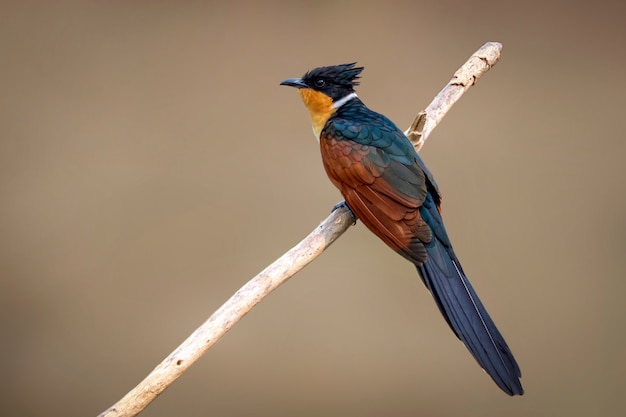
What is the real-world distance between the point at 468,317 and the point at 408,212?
0.72 ft

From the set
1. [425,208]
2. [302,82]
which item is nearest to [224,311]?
[425,208]

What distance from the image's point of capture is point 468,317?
47.6 inches

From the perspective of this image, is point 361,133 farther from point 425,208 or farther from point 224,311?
point 224,311

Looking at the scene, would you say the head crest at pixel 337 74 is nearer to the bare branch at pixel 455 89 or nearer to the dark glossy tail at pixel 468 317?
the bare branch at pixel 455 89

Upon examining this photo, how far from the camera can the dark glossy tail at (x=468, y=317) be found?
3.79 feet

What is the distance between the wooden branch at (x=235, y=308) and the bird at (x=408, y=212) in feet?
0.20

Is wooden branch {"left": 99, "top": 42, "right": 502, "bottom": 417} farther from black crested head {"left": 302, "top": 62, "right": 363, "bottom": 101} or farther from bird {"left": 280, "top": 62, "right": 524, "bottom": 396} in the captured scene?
black crested head {"left": 302, "top": 62, "right": 363, "bottom": 101}

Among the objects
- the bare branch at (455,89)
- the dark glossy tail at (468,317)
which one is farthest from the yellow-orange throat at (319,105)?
the dark glossy tail at (468,317)

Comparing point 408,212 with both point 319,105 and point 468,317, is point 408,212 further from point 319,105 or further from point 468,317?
point 319,105

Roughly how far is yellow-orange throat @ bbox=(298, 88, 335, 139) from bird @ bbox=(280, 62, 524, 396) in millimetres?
77

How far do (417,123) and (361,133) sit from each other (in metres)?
0.12

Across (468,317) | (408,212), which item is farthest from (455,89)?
(468,317)

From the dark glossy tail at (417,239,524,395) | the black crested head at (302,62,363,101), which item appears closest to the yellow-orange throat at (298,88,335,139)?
the black crested head at (302,62,363,101)

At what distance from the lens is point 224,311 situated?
1087 millimetres
